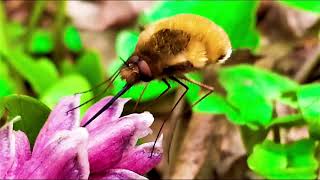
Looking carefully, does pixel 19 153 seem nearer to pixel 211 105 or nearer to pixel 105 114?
pixel 105 114

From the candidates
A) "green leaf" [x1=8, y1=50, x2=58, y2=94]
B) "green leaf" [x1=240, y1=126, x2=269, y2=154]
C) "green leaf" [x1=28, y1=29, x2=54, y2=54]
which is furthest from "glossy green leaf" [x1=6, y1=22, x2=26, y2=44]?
"green leaf" [x1=240, y1=126, x2=269, y2=154]

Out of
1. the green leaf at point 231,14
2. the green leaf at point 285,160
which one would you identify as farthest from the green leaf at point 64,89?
the green leaf at point 285,160

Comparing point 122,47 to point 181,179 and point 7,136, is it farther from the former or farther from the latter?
point 7,136

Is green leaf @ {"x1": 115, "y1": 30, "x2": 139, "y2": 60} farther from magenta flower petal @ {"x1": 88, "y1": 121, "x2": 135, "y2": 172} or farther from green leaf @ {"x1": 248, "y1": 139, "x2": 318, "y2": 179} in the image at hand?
magenta flower petal @ {"x1": 88, "y1": 121, "x2": 135, "y2": 172}

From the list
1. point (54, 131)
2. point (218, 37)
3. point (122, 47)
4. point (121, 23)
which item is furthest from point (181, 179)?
point (121, 23)

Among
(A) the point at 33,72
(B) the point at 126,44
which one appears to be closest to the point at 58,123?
(B) the point at 126,44

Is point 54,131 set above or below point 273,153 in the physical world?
above
